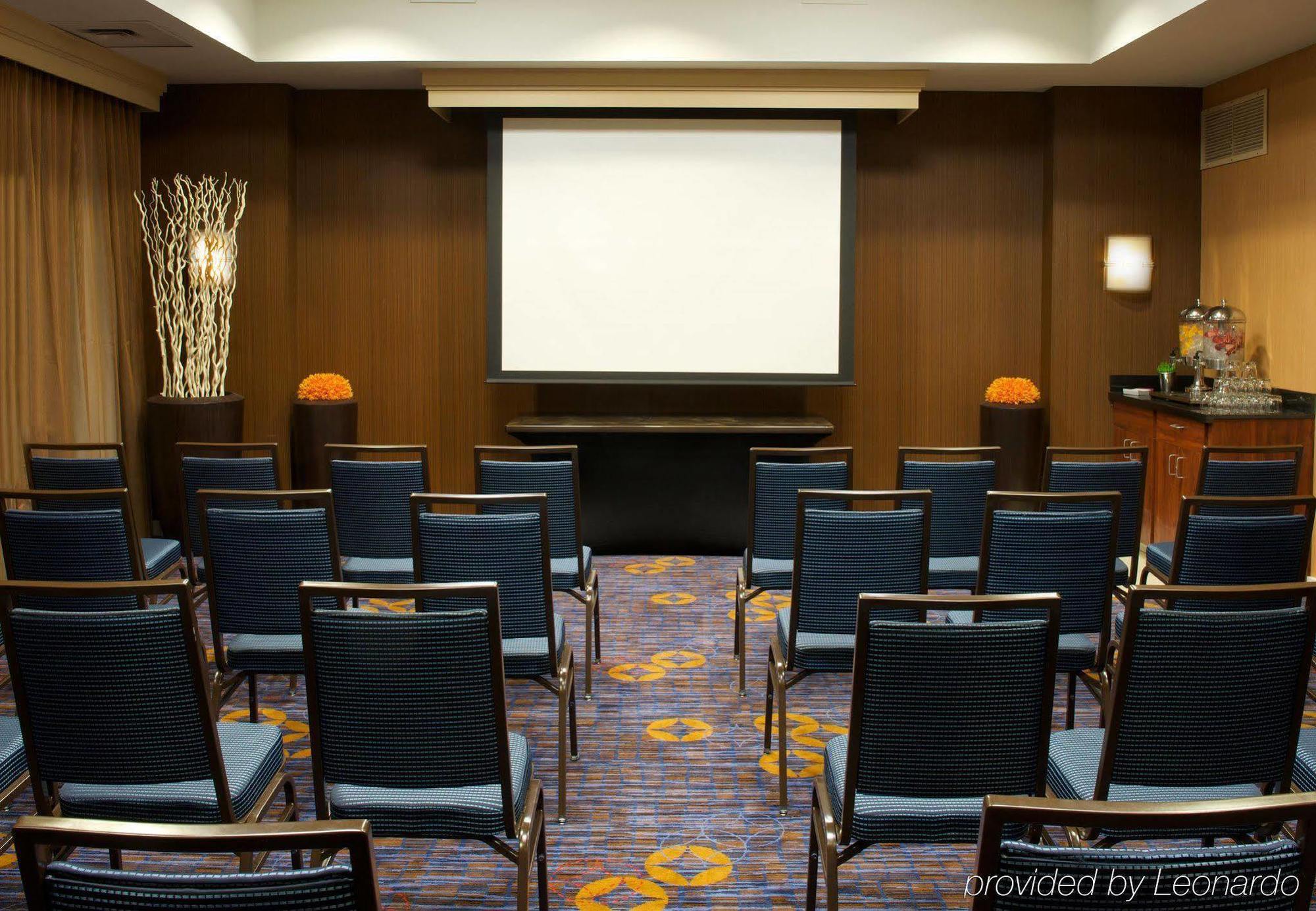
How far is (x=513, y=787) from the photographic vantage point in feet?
8.02

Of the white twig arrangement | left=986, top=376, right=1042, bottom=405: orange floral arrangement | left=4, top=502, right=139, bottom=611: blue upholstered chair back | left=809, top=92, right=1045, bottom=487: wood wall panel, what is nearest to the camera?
left=4, top=502, right=139, bottom=611: blue upholstered chair back

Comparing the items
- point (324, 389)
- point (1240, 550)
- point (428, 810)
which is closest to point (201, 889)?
point (428, 810)

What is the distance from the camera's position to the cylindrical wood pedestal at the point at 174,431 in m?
6.95

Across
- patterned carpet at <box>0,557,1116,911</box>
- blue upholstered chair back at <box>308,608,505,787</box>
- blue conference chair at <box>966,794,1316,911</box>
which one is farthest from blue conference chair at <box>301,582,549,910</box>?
blue conference chair at <box>966,794,1316,911</box>

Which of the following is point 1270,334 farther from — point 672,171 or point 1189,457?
point 672,171

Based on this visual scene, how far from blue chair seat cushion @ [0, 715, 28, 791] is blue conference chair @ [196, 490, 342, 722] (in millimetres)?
655

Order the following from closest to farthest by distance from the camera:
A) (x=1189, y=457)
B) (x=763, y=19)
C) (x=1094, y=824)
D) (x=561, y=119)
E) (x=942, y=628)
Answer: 1. (x=1094, y=824)
2. (x=942, y=628)
3. (x=1189, y=457)
4. (x=763, y=19)
5. (x=561, y=119)

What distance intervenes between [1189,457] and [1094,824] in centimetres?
574

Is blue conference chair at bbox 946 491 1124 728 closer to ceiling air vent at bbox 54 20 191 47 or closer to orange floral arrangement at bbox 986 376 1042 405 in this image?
orange floral arrangement at bbox 986 376 1042 405

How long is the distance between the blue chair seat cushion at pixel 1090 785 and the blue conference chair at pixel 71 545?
2.60 m

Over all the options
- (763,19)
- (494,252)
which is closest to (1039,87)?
(763,19)

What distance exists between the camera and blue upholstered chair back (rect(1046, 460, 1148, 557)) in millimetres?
4242

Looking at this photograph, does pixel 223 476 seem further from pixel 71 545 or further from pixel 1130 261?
pixel 1130 261

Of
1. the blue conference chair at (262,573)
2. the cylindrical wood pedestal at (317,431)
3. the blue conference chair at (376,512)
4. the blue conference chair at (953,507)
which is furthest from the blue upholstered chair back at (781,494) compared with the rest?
the cylindrical wood pedestal at (317,431)
